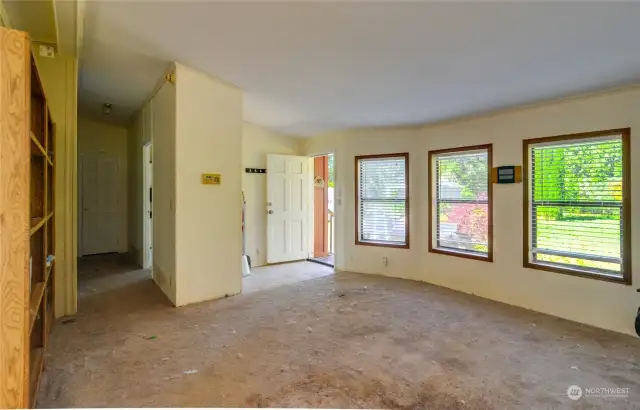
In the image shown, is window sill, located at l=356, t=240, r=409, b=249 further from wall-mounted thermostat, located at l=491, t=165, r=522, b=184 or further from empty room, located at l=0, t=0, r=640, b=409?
wall-mounted thermostat, located at l=491, t=165, r=522, b=184

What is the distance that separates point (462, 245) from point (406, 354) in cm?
226

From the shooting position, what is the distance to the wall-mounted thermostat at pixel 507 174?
3789mm

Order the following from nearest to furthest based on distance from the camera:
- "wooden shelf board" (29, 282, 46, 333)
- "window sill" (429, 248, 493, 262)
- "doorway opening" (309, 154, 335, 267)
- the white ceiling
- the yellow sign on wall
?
"wooden shelf board" (29, 282, 46, 333)
the white ceiling
the yellow sign on wall
"window sill" (429, 248, 493, 262)
"doorway opening" (309, 154, 335, 267)

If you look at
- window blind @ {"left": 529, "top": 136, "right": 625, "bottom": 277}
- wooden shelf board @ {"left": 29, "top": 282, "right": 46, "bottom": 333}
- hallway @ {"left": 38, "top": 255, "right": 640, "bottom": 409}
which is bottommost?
hallway @ {"left": 38, "top": 255, "right": 640, "bottom": 409}

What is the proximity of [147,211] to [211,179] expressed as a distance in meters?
2.15

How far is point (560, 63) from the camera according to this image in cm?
270

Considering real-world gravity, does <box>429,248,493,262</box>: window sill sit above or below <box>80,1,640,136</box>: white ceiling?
below

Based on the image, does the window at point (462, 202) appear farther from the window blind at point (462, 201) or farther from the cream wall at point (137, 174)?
the cream wall at point (137, 174)

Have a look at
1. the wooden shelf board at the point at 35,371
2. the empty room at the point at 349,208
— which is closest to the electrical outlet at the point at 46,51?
the empty room at the point at 349,208

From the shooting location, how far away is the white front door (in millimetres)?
5871

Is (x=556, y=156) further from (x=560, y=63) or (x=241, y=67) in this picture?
(x=241, y=67)

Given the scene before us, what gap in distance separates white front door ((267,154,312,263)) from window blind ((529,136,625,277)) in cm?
352

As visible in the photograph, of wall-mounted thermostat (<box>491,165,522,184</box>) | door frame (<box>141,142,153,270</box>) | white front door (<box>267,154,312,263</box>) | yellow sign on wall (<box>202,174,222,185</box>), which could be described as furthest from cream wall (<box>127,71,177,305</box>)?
wall-mounted thermostat (<box>491,165,522,184</box>)

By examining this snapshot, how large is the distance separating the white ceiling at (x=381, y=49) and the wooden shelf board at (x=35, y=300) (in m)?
2.03
